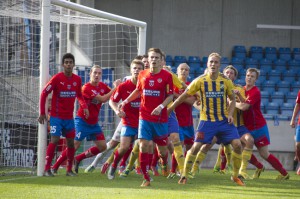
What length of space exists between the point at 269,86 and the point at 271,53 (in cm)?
237

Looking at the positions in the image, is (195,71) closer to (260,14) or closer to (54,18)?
(260,14)

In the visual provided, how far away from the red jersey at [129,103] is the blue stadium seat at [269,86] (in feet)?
38.0

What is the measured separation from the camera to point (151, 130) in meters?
11.4

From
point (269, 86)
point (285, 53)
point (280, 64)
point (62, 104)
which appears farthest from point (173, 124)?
point (285, 53)

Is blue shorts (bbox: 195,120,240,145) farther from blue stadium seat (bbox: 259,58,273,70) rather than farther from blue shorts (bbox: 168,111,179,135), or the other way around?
blue stadium seat (bbox: 259,58,273,70)

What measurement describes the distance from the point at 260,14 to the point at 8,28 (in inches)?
496

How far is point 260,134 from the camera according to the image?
46.6 feet

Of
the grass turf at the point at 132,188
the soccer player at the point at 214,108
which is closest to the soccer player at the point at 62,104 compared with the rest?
the grass turf at the point at 132,188

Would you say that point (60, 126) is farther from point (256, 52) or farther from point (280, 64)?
point (256, 52)

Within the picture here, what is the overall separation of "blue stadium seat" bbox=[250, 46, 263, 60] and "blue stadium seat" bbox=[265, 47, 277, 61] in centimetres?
20

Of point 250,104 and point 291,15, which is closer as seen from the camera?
point 250,104

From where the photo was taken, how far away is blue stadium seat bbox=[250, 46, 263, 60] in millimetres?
25969

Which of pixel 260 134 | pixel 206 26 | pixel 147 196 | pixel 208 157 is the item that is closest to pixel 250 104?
pixel 260 134

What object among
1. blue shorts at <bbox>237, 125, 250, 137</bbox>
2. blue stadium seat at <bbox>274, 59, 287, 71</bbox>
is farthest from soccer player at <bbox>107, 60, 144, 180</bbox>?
blue stadium seat at <bbox>274, 59, 287, 71</bbox>
